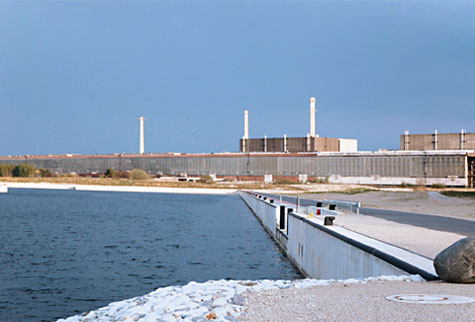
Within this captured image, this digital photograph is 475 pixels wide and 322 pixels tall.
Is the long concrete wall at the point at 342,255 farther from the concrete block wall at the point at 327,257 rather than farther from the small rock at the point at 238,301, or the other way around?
the small rock at the point at 238,301

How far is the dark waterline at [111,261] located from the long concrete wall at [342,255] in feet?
4.69

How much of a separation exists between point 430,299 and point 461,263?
1.58 m

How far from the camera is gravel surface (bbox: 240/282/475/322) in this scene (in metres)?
7.49

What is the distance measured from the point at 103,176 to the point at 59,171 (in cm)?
2017

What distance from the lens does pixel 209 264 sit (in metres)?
25.3

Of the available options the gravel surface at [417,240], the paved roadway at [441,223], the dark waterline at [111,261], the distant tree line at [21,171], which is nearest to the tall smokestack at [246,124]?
the distant tree line at [21,171]

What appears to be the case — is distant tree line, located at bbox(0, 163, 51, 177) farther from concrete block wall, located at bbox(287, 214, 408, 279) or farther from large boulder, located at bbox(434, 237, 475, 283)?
large boulder, located at bbox(434, 237, 475, 283)

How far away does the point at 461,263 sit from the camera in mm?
9594

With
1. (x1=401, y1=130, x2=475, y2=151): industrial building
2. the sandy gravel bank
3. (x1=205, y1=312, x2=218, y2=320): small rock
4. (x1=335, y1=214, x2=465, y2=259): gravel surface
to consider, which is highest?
(x1=401, y1=130, x2=475, y2=151): industrial building

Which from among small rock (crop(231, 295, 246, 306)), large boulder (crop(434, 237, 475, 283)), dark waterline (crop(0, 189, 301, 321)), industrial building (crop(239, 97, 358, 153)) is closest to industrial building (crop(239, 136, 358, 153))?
industrial building (crop(239, 97, 358, 153))

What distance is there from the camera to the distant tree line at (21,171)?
16988cm

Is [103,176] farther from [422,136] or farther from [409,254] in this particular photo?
[409,254]

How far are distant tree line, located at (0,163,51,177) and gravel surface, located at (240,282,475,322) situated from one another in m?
169

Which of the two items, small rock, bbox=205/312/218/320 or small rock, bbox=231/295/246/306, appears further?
small rock, bbox=231/295/246/306
